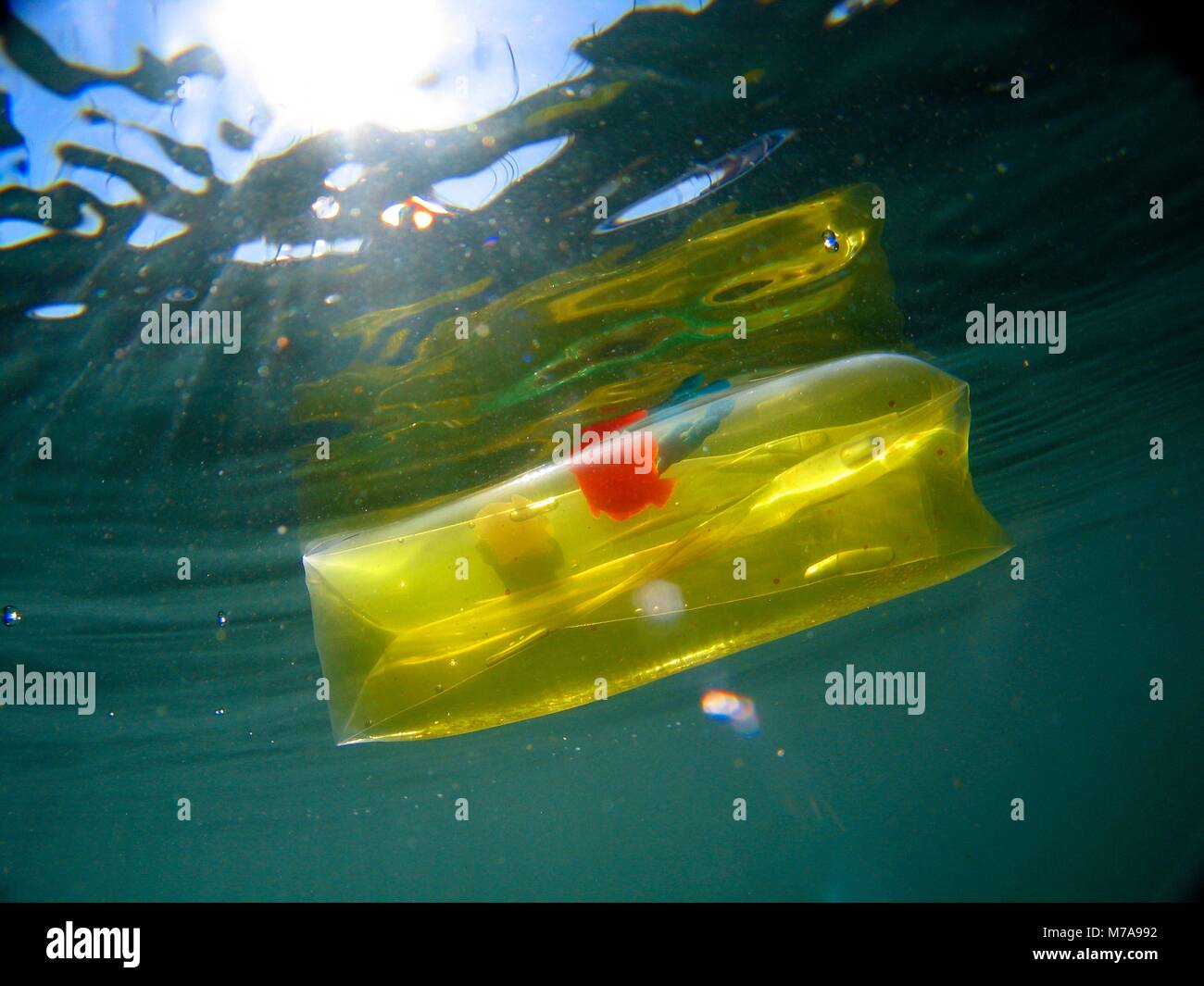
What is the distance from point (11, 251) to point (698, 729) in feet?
122

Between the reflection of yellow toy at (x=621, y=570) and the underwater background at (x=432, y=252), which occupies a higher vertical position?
the underwater background at (x=432, y=252)

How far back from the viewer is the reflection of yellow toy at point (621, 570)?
4.32 m

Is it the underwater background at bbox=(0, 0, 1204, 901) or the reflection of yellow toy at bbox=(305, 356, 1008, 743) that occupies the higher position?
the underwater background at bbox=(0, 0, 1204, 901)

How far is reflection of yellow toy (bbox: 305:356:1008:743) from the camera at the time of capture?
4.32 metres

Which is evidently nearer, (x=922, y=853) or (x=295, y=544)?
(x=295, y=544)

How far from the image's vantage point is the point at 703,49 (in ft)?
15.1

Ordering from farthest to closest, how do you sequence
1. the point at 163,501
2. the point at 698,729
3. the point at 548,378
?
1. the point at 698,729
2. the point at 163,501
3. the point at 548,378

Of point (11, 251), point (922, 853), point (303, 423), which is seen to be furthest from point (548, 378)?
point (922, 853)

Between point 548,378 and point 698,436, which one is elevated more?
point 548,378

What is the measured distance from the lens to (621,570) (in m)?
4.37

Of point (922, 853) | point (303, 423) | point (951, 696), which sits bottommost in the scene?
point (922, 853)

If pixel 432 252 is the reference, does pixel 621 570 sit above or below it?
below

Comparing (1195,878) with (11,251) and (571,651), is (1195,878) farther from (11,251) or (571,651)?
(11,251)

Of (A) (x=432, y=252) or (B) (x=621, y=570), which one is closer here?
(B) (x=621, y=570)
